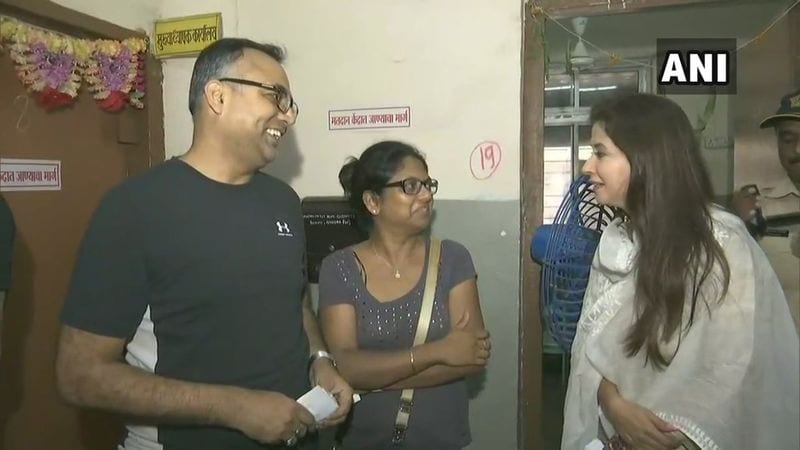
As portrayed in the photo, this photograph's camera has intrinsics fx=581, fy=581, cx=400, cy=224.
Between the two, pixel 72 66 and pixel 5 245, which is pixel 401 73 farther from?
pixel 5 245

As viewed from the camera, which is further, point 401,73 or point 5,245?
point 401,73

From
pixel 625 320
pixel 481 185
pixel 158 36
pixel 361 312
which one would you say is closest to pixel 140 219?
pixel 361 312

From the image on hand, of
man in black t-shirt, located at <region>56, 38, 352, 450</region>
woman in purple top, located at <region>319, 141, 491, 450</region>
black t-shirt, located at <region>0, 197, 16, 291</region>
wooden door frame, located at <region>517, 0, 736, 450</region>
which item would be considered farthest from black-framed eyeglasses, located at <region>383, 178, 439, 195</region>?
black t-shirt, located at <region>0, 197, 16, 291</region>

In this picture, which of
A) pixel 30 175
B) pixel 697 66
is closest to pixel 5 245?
pixel 30 175

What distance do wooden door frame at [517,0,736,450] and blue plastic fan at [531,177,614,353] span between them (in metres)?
0.20

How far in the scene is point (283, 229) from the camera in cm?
147

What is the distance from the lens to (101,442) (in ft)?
7.12

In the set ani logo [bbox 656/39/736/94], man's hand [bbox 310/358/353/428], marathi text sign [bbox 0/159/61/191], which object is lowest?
man's hand [bbox 310/358/353/428]

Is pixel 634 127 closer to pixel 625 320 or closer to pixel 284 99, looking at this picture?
pixel 625 320

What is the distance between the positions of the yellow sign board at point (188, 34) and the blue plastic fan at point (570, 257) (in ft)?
5.20

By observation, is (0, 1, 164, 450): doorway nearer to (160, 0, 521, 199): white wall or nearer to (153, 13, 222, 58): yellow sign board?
(153, 13, 222, 58): yellow sign board

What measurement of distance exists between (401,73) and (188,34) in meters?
0.93

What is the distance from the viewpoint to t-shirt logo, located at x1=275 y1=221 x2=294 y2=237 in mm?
1459

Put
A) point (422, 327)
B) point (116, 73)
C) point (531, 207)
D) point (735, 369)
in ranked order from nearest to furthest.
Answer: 1. point (735, 369)
2. point (422, 327)
3. point (531, 207)
4. point (116, 73)
